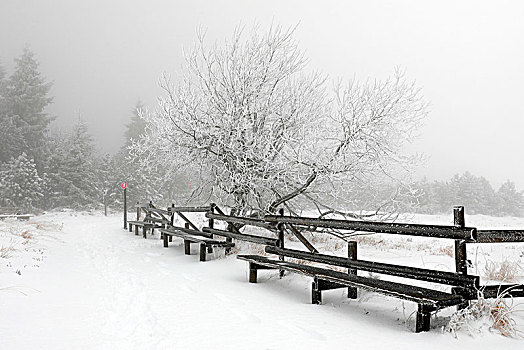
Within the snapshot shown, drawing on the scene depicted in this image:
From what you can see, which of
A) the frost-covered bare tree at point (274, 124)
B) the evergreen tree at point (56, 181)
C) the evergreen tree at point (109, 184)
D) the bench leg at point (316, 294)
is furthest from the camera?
the evergreen tree at point (109, 184)

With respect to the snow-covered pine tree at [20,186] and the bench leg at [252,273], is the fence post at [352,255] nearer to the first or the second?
the bench leg at [252,273]

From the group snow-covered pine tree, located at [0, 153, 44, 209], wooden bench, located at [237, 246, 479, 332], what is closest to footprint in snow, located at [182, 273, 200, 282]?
wooden bench, located at [237, 246, 479, 332]

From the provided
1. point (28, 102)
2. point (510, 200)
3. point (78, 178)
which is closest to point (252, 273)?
point (78, 178)

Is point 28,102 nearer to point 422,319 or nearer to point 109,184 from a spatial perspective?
point 109,184

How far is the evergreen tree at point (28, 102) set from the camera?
43.0 m

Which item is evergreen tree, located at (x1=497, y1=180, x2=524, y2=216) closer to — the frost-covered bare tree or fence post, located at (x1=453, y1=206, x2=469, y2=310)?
the frost-covered bare tree

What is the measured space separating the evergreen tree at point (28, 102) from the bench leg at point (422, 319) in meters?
47.0

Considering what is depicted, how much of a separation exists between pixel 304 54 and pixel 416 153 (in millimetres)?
4823

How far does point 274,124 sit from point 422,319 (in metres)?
8.61

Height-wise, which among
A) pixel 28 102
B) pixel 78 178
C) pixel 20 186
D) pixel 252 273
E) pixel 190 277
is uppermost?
pixel 28 102

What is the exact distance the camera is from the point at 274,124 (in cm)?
1220

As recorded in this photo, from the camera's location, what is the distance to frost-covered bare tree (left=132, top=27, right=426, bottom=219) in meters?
10.9

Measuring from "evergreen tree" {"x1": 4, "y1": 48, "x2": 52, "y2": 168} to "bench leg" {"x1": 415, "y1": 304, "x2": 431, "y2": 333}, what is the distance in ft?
154

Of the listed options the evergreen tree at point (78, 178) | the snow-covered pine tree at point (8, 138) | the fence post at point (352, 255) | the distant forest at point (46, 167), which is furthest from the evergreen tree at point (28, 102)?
the fence post at point (352, 255)
